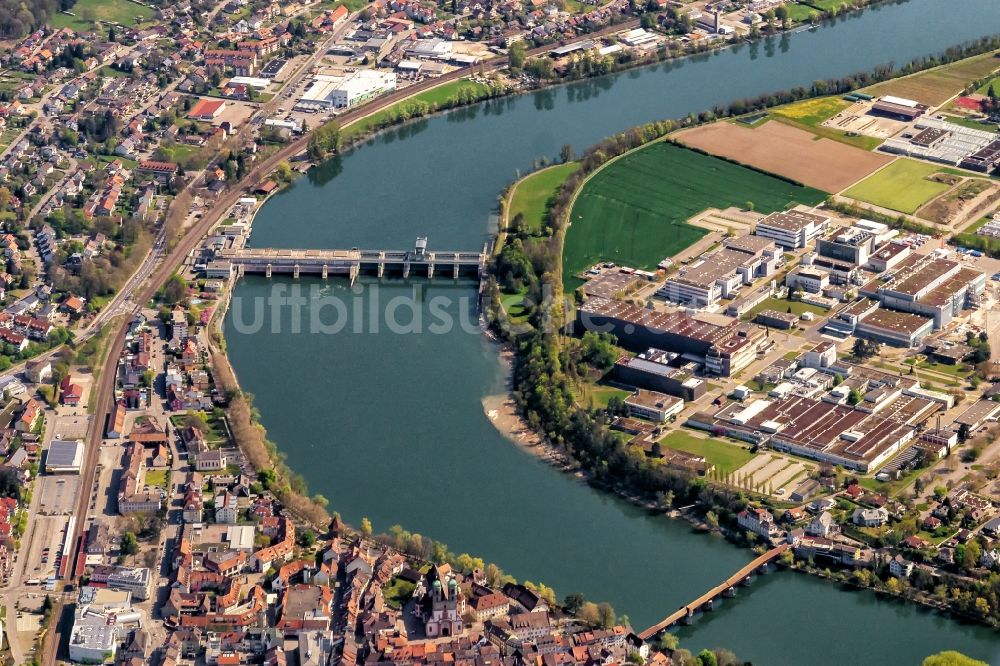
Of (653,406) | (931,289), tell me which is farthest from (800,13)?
(653,406)

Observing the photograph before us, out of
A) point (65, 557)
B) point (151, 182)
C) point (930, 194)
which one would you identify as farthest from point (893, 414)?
point (151, 182)

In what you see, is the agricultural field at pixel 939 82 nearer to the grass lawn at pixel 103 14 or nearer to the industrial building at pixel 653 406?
the industrial building at pixel 653 406

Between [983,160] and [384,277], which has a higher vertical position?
[983,160]

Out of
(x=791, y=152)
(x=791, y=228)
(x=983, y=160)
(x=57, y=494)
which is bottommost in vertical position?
(x=57, y=494)

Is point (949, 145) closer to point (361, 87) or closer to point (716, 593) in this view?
point (361, 87)

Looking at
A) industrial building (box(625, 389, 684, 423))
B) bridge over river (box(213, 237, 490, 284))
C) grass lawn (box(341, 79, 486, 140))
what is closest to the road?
grass lawn (box(341, 79, 486, 140))

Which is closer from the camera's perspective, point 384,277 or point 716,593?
point 716,593

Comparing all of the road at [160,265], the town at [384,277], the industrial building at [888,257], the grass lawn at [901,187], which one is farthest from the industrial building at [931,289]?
the road at [160,265]
